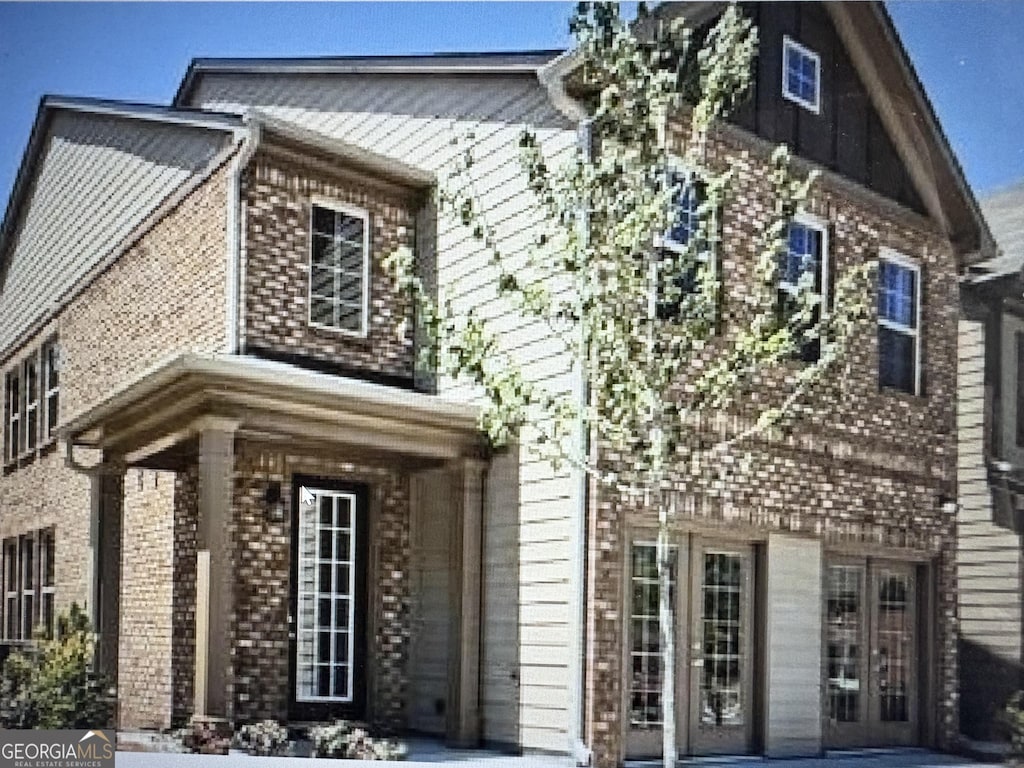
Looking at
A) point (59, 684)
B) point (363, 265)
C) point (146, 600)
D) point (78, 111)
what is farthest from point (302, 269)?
point (59, 684)

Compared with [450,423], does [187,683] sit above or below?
below

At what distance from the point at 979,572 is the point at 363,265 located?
3262 mm

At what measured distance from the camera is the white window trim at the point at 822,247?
19.8 feet

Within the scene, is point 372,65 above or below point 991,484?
above

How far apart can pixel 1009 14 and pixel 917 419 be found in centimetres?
189

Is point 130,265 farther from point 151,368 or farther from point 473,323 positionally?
point 473,323

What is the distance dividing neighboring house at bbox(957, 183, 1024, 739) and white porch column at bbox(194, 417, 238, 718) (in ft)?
11.0

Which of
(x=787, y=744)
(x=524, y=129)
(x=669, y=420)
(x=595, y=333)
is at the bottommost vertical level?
(x=787, y=744)

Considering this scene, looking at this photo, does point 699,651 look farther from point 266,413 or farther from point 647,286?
point 266,413

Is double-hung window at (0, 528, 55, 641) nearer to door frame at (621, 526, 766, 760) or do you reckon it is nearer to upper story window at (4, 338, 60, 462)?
upper story window at (4, 338, 60, 462)

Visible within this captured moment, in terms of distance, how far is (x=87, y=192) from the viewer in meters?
6.65

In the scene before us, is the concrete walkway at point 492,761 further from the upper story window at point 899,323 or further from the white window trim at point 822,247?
the white window trim at point 822,247

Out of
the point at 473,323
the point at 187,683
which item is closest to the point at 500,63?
the point at 473,323

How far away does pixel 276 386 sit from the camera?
6.25 m
